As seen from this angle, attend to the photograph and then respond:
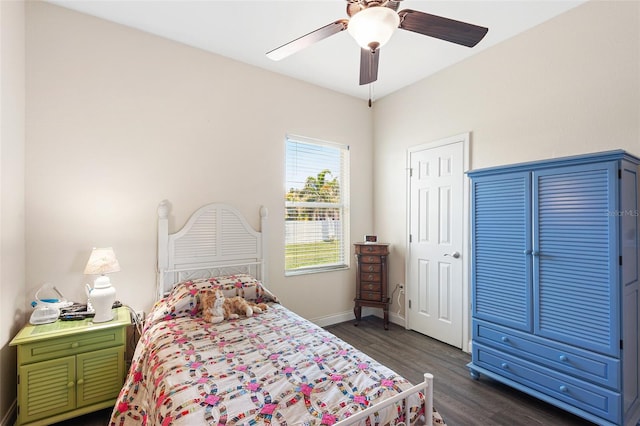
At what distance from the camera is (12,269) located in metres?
1.97

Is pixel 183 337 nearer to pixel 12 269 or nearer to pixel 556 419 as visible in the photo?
pixel 12 269

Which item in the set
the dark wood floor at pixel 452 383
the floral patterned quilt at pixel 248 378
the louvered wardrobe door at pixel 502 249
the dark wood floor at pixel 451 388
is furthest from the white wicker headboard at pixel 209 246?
the louvered wardrobe door at pixel 502 249

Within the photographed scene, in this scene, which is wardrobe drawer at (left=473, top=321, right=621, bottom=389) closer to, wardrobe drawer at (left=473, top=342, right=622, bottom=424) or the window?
wardrobe drawer at (left=473, top=342, right=622, bottom=424)

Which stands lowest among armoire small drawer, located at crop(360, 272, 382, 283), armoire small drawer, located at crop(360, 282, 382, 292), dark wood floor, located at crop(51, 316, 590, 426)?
dark wood floor, located at crop(51, 316, 590, 426)

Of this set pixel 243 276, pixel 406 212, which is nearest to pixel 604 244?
pixel 406 212

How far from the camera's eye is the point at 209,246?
2895 mm

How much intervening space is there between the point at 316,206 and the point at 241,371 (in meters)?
2.39

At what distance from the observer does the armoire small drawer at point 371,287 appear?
12.1ft

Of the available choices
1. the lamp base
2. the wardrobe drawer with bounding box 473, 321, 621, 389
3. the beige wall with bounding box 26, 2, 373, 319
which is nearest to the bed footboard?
the wardrobe drawer with bounding box 473, 321, 621, 389

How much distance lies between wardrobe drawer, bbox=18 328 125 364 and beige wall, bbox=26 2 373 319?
1.58 ft

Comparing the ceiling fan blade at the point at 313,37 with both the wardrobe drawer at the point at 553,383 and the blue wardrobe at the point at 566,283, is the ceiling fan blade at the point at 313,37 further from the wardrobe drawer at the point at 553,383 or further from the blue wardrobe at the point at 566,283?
the wardrobe drawer at the point at 553,383

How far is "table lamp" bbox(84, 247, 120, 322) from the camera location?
2115mm

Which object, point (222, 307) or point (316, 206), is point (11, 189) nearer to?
point (222, 307)

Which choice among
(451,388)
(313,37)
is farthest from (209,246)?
(451,388)
